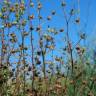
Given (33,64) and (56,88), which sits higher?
(33,64)

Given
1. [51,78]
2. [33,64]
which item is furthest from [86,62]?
[33,64]

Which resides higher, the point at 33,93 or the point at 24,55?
the point at 24,55

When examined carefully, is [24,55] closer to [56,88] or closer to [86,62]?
[56,88]

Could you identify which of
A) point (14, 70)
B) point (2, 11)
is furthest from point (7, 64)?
point (2, 11)

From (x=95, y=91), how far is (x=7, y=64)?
1402 mm

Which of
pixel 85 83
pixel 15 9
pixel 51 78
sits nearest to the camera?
pixel 15 9

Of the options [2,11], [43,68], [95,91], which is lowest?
[95,91]

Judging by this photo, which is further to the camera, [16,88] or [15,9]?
[16,88]

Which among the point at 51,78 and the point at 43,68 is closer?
the point at 43,68

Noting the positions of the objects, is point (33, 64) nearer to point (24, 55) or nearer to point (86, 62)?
point (24, 55)

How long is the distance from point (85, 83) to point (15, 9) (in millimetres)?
1432

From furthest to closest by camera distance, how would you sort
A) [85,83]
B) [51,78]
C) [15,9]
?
[51,78] < [85,83] < [15,9]

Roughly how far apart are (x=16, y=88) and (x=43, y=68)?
561 millimetres

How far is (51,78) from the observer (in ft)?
19.7
